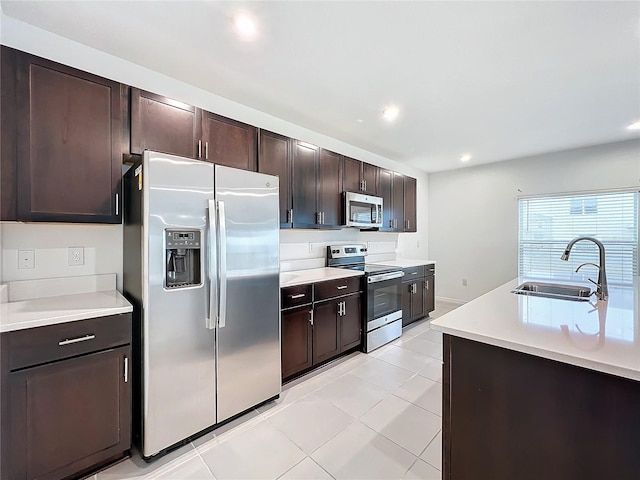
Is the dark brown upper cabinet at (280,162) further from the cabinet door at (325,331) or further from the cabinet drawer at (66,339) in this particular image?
the cabinet drawer at (66,339)

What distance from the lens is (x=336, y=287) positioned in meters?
2.90

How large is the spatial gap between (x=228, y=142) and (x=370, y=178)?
2085 mm

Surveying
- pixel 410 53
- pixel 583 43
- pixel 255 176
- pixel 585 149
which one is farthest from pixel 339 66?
pixel 585 149

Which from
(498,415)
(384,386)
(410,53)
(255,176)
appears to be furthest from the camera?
(384,386)

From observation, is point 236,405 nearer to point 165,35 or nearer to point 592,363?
point 592,363

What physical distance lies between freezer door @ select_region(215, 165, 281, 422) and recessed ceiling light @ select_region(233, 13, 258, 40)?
84 centimetres

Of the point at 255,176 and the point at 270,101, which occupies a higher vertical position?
the point at 270,101

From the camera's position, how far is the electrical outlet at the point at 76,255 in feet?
6.29

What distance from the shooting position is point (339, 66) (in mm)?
2168

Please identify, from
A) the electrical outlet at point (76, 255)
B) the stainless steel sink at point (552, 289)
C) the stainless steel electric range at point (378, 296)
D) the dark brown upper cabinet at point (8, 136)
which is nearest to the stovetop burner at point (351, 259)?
the stainless steel electric range at point (378, 296)

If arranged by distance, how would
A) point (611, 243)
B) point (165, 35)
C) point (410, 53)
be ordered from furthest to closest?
point (611, 243) → point (410, 53) → point (165, 35)

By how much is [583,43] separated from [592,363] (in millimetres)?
2151

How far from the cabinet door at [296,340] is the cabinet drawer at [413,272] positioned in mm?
1739

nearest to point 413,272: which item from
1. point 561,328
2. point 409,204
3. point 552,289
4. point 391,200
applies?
point 391,200
